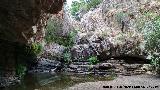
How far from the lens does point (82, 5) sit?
33.1m

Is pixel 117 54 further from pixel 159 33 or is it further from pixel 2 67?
pixel 2 67

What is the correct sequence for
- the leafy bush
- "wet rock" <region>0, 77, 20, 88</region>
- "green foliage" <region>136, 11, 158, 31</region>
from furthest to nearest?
"green foliage" <region>136, 11, 158, 31</region> → the leafy bush → "wet rock" <region>0, 77, 20, 88</region>

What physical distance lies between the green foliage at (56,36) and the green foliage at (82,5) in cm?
548

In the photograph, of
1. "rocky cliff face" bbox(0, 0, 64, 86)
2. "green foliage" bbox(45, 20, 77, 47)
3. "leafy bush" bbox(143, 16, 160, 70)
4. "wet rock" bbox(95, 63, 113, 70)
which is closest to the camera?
"rocky cliff face" bbox(0, 0, 64, 86)

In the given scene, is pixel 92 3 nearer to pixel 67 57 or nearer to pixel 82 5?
pixel 82 5

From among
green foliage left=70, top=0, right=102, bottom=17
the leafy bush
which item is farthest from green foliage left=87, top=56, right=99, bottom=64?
green foliage left=70, top=0, right=102, bottom=17

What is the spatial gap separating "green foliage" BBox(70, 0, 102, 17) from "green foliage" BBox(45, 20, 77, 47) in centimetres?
548

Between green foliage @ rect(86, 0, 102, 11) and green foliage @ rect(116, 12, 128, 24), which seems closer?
green foliage @ rect(116, 12, 128, 24)

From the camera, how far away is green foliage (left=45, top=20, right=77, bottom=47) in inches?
1054

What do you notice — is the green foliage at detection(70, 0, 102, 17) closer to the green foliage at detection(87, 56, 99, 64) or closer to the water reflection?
the green foliage at detection(87, 56, 99, 64)

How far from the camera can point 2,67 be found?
17.3 meters

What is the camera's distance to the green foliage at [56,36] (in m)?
26.8

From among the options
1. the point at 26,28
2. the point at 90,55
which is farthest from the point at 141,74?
the point at 26,28

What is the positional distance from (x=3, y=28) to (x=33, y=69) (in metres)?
9.34
